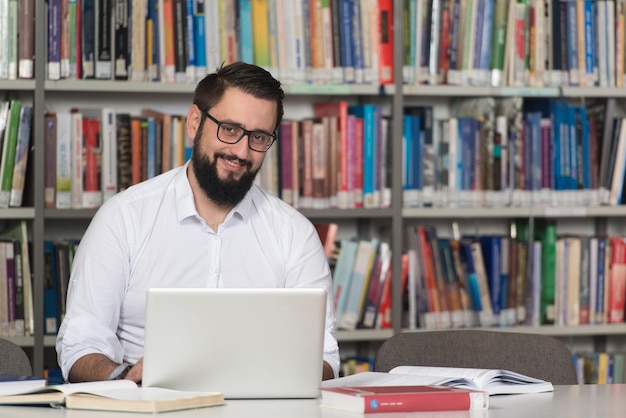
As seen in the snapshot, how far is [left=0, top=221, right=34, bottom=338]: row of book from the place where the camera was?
2965 millimetres

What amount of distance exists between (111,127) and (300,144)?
1.96ft

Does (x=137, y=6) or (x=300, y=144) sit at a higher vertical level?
(x=137, y=6)

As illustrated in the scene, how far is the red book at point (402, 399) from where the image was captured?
150cm

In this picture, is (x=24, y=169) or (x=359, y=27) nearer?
(x=24, y=169)

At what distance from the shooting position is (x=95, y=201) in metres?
3.03

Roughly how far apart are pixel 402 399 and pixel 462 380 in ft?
0.73

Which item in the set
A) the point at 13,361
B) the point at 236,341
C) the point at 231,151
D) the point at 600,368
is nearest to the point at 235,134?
the point at 231,151

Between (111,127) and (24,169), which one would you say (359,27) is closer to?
(111,127)

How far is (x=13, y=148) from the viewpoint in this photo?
9.68 feet

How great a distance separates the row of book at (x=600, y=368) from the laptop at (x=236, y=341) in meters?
2.16

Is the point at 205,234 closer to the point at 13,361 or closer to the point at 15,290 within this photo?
the point at 13,361

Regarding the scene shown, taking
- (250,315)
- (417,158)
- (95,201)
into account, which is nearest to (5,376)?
(250,315)

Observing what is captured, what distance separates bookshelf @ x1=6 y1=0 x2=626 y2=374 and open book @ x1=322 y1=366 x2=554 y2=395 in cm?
142

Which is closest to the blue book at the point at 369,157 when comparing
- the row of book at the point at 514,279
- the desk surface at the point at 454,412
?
the row of book at the point at 514,279
